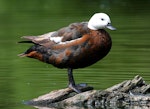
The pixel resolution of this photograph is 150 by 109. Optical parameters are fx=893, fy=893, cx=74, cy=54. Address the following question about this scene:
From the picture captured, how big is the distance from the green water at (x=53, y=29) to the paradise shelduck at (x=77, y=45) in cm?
63

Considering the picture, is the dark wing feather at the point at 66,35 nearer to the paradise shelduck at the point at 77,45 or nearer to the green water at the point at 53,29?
the paradise shelduck at the point at 77,45

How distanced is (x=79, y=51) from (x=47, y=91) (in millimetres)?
938

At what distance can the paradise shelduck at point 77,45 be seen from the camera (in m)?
11.1

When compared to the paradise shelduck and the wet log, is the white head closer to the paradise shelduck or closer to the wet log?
the paradise shelduck

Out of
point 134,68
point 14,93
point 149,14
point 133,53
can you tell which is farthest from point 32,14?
point 14,93

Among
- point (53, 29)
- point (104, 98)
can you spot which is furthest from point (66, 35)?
point (53, 29)

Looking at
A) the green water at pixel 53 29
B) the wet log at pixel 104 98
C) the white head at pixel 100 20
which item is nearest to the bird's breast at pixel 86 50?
the white head at pixel 100 20

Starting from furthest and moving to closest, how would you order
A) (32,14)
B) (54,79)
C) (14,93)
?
(32,14), (54,79), (14,93)

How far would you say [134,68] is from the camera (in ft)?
44.7

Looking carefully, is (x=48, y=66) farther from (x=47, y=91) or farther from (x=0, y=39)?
(x=0, y=39)

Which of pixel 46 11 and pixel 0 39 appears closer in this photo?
pixel 0 39

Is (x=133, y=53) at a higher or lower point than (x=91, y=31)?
lower

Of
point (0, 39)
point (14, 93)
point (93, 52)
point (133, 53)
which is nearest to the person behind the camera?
point (93, 52)

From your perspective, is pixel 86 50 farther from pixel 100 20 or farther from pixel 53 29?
pixel 53 29
